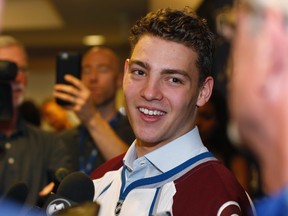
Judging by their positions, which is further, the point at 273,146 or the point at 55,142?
the point at 55,142

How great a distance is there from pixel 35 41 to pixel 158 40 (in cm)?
639

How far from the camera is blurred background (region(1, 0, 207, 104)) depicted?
588 centimetres

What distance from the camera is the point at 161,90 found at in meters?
1.34

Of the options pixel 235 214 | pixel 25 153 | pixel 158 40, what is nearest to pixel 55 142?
pixel 25 153

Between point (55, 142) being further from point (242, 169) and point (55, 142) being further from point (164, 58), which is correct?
point (164, 58)

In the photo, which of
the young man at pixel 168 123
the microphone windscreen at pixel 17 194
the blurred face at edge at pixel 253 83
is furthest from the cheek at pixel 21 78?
the blurred face at edge at pixel 253 83

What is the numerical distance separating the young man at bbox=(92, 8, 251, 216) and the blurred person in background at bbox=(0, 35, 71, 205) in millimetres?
746

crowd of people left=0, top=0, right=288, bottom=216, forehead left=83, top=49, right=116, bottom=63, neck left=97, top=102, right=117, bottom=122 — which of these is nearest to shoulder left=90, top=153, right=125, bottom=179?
crowd of people left=0, top=0, right=288, bottom=216

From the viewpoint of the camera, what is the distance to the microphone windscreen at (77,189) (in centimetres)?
121

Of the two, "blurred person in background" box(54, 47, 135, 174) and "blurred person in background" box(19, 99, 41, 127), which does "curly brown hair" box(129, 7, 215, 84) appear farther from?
"blurred person in background" box(19, 99, 41, 127)

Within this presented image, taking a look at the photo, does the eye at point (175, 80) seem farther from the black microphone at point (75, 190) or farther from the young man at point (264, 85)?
the young man at point (264, 85)

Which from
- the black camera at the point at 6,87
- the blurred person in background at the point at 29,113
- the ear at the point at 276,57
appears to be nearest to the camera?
the ear at the point at 276,57

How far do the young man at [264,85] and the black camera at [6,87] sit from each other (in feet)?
4.68

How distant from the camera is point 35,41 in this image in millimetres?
7574
